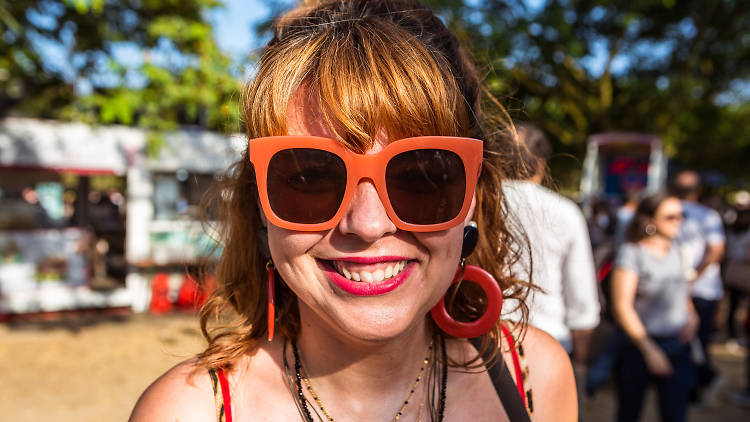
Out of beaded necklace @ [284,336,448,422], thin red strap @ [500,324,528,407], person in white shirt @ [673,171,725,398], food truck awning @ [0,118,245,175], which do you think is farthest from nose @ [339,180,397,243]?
food truck awning @ [0,118,245,175]

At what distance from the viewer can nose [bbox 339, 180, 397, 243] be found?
1086mm

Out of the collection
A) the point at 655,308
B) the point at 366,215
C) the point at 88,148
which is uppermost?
the point at 88,148

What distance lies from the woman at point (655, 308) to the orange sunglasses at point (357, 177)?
8.95 feet

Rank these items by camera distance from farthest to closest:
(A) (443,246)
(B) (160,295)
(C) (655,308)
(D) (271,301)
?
1. (B) (160,295)
2. (C) (655,308)
3. (D) (271,301)
4. (A) (443,246)

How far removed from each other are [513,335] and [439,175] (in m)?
0.59

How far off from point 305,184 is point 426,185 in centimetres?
25

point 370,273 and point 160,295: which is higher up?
point 370,273

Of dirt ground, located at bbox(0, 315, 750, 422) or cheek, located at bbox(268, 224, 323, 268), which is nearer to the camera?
cheek, located at bbox(268, 224, 323, 268)

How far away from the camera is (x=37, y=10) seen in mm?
6066

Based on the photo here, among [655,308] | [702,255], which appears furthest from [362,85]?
[702,255]

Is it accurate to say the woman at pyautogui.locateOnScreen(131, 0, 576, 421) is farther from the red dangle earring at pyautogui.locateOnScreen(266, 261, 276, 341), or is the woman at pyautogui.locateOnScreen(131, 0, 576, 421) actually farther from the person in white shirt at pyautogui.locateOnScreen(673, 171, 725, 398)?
the person in white shirt at pyautogui.locateOnScreen(673, 171, 725, 398)

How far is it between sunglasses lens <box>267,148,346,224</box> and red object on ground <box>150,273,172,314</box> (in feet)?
29.7

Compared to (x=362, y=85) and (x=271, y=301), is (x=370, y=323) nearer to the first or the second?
(x=271, y=301)

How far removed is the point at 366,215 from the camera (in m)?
1.09
